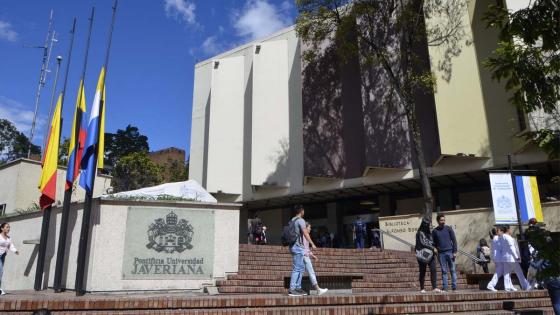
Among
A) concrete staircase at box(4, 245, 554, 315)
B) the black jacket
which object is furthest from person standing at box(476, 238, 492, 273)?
the black jacket

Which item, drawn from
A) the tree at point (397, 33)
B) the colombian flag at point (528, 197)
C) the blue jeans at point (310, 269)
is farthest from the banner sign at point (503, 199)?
the blue jeans at point (310, 269)

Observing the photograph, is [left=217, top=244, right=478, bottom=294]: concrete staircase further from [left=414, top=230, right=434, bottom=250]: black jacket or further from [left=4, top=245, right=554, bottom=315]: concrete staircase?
[left=414, top=230, right=434, bottom=250]: black jacket

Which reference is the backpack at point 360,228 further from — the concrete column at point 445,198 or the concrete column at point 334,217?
the concrete column at point 334,217

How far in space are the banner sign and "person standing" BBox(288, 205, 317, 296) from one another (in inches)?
295

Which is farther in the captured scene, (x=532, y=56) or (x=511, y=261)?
(x=511, y=261)

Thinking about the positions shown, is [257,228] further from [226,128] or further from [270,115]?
[226,128]

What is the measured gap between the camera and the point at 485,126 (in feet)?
68.0

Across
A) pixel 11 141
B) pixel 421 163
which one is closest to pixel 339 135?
pixel 421 163

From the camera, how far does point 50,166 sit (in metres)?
11.5

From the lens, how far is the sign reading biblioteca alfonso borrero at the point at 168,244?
389 inches

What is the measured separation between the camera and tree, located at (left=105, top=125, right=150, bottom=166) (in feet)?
204

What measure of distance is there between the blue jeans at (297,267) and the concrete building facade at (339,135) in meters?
14.0

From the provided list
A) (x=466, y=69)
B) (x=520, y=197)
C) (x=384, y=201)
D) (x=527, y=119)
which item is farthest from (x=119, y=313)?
(x=384, y=201)

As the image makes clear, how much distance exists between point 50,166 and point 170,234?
3919mm
